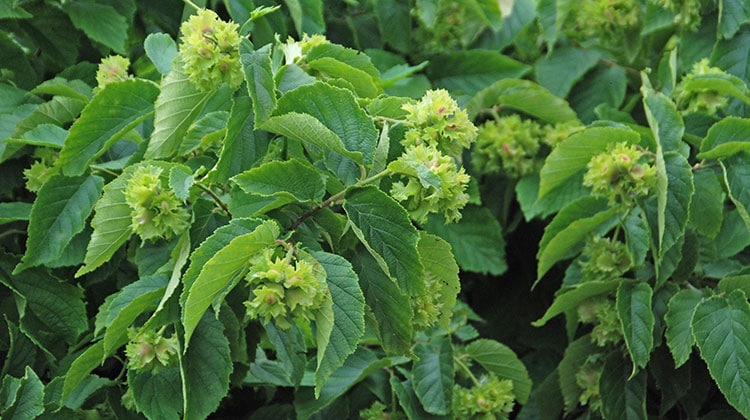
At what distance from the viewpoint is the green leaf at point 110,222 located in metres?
1.20

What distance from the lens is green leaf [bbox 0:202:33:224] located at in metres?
1.49

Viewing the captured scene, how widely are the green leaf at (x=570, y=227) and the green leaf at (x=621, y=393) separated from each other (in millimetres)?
210

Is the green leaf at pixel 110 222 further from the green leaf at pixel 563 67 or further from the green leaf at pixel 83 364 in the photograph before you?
the green leaf at pixel 563 67

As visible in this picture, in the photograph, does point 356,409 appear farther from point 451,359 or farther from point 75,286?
point 75,286

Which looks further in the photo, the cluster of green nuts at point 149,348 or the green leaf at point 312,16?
the green leaf at point 312,16

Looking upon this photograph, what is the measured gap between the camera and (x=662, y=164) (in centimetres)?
156

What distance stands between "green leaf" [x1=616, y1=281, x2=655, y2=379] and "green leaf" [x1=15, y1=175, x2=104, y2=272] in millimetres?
846

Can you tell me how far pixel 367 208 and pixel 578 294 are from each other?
2.39ft

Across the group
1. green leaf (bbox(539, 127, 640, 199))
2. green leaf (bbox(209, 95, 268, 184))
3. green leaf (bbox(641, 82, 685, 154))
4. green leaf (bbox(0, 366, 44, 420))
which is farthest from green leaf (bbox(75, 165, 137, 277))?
green leaf (bbox(641, 82, 685, 154))

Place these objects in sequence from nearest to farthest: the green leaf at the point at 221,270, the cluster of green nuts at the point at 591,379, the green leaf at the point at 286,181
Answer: the green leaf at the point at 221,270 → the green leaf at the point at 286,181 → the cluster of green nuts at the point at 591,379

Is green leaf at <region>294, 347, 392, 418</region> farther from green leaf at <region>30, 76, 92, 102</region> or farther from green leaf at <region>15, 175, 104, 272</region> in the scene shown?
green leaf at <region>30, 76, 92, 102</region>

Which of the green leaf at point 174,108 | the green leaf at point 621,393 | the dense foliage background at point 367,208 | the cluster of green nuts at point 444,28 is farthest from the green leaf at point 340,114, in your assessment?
the cluster of green nuts at point 444,28

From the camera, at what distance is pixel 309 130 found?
1.12 m

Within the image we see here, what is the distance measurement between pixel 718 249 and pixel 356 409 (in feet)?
2.41
